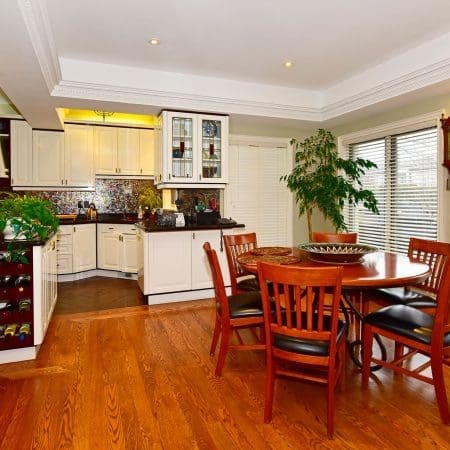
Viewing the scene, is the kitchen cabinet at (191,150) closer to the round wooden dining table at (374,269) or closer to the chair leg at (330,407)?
the round wooden dining table at (374,269)

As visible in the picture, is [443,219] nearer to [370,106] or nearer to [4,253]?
[370,106]

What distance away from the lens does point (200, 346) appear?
3.17 m

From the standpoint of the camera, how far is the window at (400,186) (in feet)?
14.0

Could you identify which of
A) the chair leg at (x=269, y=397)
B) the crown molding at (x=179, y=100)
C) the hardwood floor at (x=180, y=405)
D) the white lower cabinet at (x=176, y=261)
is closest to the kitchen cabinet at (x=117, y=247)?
the white lower cabinet at (x=176, y=261)

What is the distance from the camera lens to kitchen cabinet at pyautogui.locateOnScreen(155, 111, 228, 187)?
4.64 meters

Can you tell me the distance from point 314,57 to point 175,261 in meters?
2.80

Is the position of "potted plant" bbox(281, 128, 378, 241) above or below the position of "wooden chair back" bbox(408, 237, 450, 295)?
above

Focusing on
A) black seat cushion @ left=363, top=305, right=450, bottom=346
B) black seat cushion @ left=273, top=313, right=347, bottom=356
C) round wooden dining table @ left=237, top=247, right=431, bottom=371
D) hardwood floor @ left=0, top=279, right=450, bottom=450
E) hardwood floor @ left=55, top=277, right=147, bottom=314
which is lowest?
hardwood floor @ left=0, top=279, right=450, bottom=450

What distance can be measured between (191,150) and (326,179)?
188cm

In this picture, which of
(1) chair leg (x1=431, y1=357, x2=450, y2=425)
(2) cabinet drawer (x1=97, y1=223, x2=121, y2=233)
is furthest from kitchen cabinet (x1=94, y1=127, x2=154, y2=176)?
(1) chair leg (x1=431, y1=357, x2=450, y2=425)

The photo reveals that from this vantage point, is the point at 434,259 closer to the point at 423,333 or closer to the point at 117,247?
the point at 423,333

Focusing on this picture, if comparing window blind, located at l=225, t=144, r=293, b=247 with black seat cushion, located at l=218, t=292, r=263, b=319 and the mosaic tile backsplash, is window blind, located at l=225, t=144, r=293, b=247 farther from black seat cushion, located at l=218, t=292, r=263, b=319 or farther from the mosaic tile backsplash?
black seat cushion, located at l=218, t=292, r=263, b=319

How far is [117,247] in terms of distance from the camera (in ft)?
19.4

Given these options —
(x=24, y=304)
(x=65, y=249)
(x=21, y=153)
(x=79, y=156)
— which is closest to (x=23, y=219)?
(x=24, y=304)
